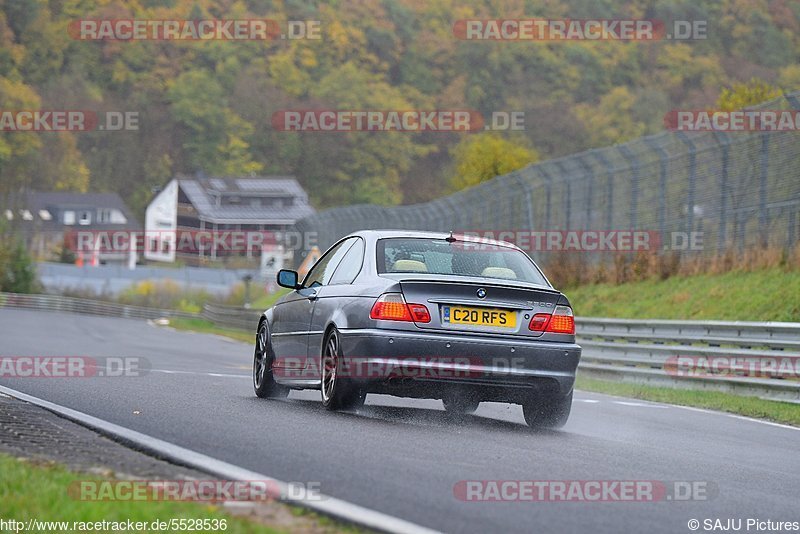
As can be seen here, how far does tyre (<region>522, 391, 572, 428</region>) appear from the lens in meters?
10.3

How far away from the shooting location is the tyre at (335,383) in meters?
10.1

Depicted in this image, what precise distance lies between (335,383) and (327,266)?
171 centimetres

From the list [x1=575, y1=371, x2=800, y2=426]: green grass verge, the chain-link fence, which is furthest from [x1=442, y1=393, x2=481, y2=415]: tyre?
the chain-link fence

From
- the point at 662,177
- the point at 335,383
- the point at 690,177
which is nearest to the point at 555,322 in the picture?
the point at 335,383

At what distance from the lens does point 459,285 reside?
9828 mm

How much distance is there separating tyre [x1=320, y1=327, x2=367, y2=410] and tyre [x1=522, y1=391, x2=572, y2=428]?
1.28 m

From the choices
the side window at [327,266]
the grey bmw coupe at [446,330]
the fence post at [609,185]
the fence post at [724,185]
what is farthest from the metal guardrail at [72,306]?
the grey bmw coupe at [446,330]

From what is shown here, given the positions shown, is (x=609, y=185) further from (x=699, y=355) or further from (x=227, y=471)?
(x=227, y=471)

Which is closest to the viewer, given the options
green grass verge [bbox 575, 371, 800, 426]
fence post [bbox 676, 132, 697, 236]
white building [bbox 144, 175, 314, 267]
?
green grass verge [bbox 575, 371, 800, 426]

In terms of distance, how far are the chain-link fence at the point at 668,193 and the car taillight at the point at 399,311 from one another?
11367mm

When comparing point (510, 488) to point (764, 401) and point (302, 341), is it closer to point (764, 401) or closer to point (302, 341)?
point (302, 341)

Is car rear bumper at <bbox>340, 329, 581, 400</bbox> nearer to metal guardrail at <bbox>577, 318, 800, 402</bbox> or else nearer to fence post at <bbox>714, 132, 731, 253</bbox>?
metal guardrail at <bbox>577, 318, 800, 402</bbox>

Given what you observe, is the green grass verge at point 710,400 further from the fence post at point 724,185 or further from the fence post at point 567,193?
the fence post at point 567,193

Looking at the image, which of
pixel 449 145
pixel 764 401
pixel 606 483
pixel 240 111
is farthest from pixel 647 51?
pixel 606 483
